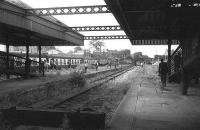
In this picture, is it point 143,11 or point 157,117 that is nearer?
point 157,117

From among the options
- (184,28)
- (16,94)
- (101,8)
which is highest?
(101,8)

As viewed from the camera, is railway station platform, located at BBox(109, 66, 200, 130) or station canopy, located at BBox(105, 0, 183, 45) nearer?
railway station platform, located at BBox(109, 66, 200, 130)

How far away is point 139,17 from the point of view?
13031 millimetres

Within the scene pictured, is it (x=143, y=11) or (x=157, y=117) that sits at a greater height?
(x=143, y=11)

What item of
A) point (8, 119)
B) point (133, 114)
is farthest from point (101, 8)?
point (8, 119)

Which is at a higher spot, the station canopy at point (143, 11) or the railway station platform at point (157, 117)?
the station canopy at point (143, 11)

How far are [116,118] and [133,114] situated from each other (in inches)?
24.9

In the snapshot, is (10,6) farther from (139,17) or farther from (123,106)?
(123,106)

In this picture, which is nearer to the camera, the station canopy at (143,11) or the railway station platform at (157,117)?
the railway station platform at (157,117)

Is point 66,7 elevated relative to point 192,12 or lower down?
elevated

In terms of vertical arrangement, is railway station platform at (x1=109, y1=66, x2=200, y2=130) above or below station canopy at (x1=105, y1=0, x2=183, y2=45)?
below

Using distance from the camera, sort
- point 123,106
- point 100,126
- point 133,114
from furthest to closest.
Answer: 1. point 123,106
2. point 133,114
3. point 100,126

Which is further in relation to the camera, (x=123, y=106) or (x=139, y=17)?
(x=139, y=17)

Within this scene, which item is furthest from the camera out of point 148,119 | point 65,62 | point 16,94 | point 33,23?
point 65,62
